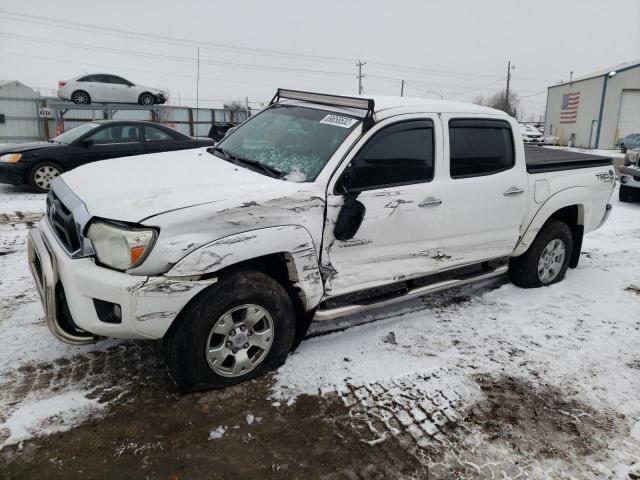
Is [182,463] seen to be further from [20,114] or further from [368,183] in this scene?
[20,114]

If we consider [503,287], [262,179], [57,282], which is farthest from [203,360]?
[503,287]

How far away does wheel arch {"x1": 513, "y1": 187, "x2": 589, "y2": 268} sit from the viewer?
16.0 ft

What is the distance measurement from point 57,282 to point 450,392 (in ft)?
8.49

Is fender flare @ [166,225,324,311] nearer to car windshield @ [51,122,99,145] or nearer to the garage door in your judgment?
car windshield @ [51,122,99,145]

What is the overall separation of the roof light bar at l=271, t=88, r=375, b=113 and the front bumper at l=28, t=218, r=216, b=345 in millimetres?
1765

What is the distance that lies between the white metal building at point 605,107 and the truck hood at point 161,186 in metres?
35.6

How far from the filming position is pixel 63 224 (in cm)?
321

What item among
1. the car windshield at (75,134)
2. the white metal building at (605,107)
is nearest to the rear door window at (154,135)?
the car windshield at (75,134)

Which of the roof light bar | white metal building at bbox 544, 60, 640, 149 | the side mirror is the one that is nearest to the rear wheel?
the roof light bar

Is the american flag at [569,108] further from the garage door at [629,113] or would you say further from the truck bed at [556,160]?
the truck bed at [556,160]

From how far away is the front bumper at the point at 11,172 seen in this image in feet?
30.2

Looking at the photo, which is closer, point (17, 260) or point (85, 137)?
point (17, 260)

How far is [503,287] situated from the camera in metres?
5.30

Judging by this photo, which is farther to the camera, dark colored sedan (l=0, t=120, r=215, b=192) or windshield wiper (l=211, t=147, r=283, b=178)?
dark colored sedan (l=0, t=120, r=215, b=192)
